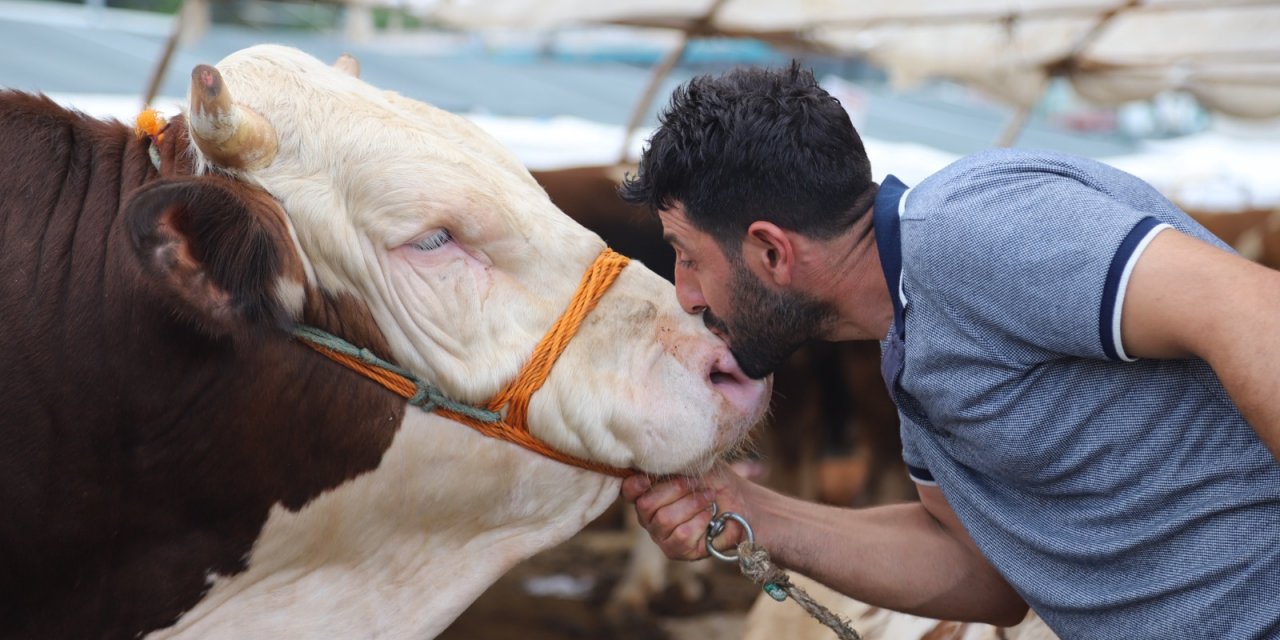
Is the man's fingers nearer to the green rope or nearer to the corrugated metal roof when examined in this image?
the green rope

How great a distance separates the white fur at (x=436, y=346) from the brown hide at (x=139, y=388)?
0.06m

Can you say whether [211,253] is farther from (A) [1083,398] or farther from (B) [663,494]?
(A) [1083,398]

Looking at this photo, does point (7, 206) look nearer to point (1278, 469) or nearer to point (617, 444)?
point (617, 444)

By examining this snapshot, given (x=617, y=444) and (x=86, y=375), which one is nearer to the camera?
(x=86, y=375)

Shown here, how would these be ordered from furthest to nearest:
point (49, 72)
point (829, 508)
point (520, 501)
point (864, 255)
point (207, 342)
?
point (49, 72), point (829, 508), point (520, 501), point (864, 255), point (207, 342)

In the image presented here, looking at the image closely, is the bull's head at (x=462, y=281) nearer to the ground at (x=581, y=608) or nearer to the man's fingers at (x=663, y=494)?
the man's fingers at (x=663, y=494)

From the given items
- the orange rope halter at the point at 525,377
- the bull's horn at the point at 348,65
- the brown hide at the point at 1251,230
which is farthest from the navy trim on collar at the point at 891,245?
the brown hide at the point at 1251,230

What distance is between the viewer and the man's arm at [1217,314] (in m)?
1.52

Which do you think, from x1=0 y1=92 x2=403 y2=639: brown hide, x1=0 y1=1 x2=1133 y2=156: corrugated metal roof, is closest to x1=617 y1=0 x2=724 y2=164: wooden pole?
x1=0 y1=1 x2=1133 y2=156: corrugated metal roof

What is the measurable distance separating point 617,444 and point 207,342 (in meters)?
0.64

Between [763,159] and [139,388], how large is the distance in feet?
3.25

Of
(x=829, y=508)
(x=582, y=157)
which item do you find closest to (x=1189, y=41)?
(x=582, y=157)

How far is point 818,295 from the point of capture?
2.09m

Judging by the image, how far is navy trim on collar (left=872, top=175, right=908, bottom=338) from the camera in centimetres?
192
